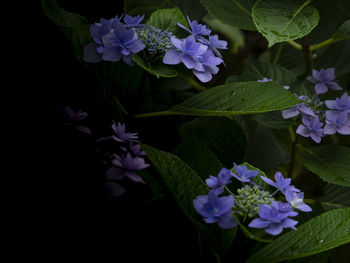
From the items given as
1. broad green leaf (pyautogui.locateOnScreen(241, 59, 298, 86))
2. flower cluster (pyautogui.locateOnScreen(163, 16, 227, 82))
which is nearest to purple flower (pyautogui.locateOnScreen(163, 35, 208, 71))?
flower cluster (pyautogui.locateOnScreen(163, 16, 227, 82))

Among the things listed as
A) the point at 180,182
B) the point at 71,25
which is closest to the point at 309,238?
the point at 180,182

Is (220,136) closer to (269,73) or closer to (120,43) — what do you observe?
(269,73)

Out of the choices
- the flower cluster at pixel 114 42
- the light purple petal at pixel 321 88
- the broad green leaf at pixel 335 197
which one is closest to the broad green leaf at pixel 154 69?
the flower cluster at pixel 114 42

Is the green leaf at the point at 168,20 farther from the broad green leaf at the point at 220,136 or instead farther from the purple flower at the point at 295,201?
the purple flower at the point at 295,201

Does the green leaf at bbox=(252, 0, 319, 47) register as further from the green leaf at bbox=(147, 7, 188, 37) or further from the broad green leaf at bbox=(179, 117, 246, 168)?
the broad green leaf at bbox=(179, 117, 246, 168)

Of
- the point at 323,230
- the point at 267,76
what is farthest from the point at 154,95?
the point at 323,230
